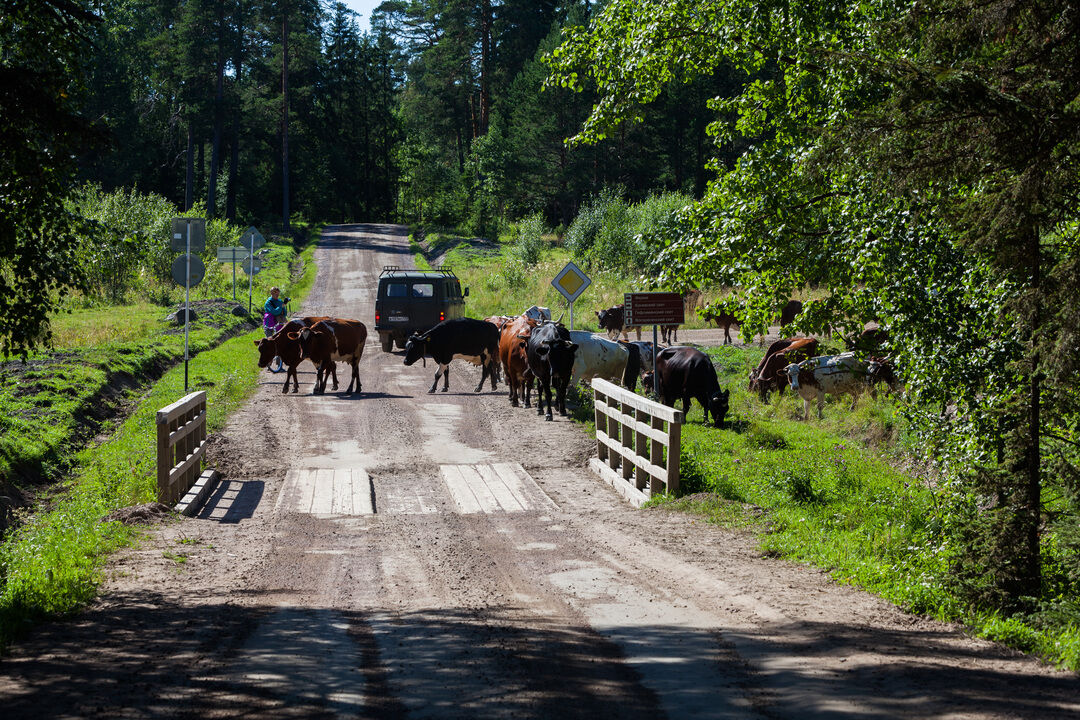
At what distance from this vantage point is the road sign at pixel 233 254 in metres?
37.9

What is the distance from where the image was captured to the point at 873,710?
5.41m

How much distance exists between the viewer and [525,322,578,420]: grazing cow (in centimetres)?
1927

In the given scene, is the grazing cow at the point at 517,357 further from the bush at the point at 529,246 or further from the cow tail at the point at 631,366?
the bush at the point at 529,246

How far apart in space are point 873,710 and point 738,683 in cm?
82

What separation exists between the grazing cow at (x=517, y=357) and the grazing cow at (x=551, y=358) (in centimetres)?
54

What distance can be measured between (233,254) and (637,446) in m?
28.6

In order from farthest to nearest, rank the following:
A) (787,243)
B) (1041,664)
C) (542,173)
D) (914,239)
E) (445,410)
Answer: (542,173) < (445,410) < (787,243) < (914,239) < (1041,664)

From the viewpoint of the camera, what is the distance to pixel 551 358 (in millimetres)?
19281

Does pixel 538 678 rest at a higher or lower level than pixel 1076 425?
lower

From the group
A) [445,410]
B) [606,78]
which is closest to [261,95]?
[445,410]

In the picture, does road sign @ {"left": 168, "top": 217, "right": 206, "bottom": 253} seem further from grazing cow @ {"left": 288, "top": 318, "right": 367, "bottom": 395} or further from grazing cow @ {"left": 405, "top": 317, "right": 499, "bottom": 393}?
grazing cow @ {"left": 405, "top": 317, "right": 499, "bottom": 393}

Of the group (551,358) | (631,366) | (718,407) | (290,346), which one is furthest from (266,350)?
(718,407)

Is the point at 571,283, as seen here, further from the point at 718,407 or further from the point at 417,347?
the point at 718,407

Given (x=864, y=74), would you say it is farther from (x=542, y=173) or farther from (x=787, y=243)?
(x=542, y=173)
